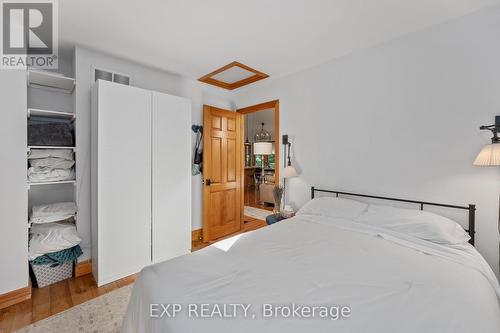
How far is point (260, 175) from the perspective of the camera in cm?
850

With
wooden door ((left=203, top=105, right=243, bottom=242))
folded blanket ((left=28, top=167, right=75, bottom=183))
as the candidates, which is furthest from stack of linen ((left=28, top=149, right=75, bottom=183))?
wooden door ((left=203, top=105, right=243, bottom=242))

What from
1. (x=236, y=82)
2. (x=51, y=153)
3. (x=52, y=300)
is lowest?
(x=52, y=300)

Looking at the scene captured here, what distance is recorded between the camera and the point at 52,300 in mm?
2160

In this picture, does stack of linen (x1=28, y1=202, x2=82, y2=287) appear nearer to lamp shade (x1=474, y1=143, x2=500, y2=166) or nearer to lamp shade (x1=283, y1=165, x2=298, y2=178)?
lamp shade (x1=283, y1=165, x2=298, y2=178)

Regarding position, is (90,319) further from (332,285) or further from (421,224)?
(421,224)

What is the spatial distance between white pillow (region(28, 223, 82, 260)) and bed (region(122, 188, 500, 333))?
5.04 feet

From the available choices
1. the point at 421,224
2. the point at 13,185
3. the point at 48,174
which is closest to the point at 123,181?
the point at 48,174

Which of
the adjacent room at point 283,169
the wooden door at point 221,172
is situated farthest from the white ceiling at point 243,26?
the wooden door at point 221,172

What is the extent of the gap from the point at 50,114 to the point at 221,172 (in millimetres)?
2319

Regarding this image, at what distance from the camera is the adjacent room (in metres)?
1.21

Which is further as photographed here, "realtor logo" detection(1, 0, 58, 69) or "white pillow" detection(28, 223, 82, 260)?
"white pillow" detection(28, 223, 82, 260)

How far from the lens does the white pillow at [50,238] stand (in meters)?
2.31

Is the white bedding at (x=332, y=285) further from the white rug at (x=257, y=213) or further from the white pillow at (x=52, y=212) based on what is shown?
the white rug at (x=257, y=213)

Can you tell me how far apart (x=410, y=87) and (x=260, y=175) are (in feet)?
21.1
